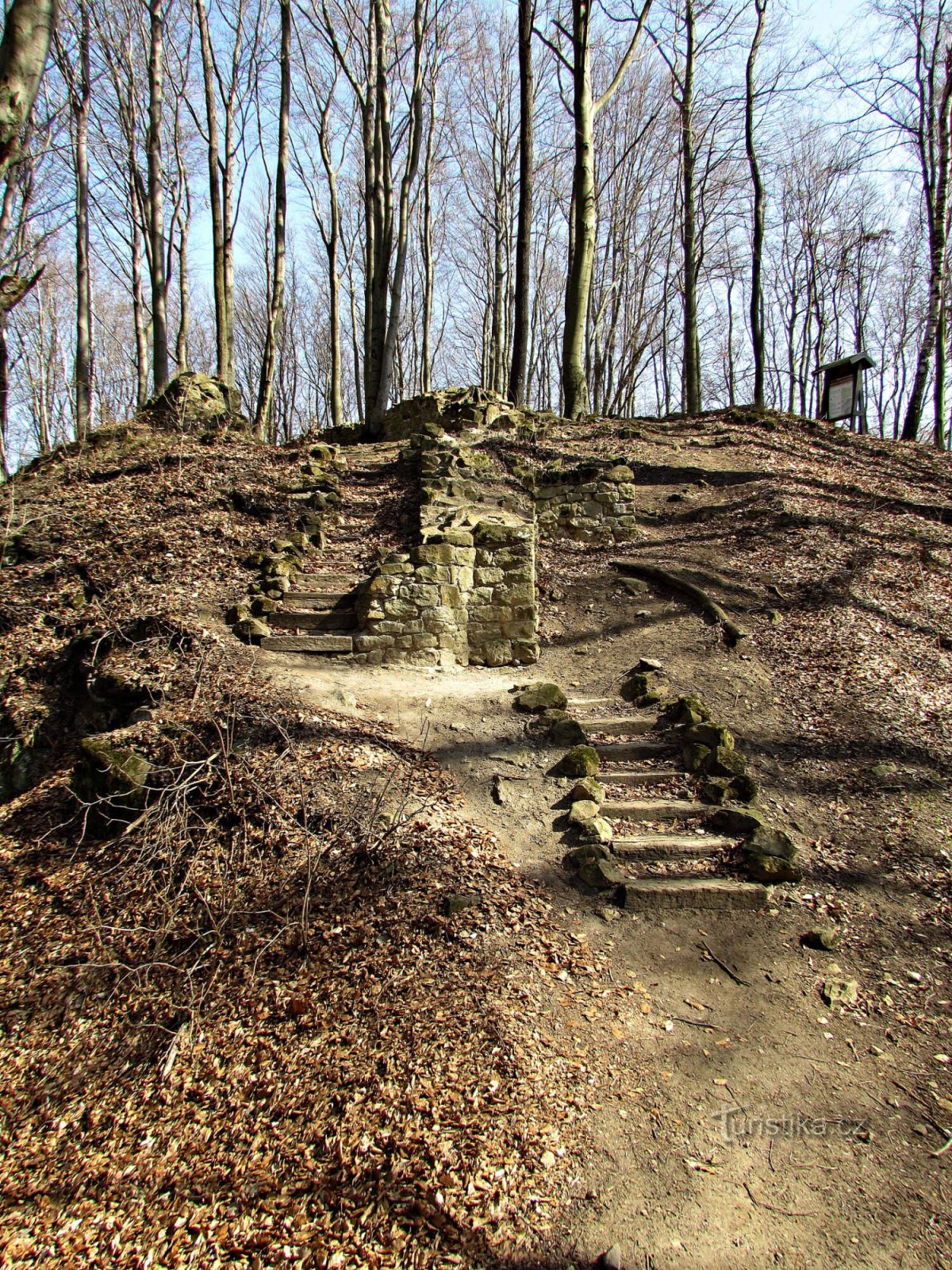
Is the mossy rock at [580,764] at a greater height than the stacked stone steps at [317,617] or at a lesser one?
lesser

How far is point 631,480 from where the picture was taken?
36.1ft

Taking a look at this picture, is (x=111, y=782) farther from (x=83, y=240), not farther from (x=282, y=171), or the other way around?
(x=83, y=240)

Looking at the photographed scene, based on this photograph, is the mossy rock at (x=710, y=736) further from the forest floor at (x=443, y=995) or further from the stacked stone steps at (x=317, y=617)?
the stacked stone steps at (x=317, y=617)

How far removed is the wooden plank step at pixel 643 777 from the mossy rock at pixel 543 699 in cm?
106

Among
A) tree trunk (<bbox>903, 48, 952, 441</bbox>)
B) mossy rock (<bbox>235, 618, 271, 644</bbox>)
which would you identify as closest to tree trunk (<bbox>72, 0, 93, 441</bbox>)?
mossy rock (<bbox>235, 618, 271, 644</bbox>)

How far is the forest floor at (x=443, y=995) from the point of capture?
2.59 m

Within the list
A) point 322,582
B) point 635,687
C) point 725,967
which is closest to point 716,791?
point 725,967

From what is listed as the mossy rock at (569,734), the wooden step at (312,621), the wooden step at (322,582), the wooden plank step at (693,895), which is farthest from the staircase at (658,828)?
the wooden step at (322,582)

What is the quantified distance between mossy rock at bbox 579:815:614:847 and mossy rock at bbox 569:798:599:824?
33mm

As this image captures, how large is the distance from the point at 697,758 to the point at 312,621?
15.5ft

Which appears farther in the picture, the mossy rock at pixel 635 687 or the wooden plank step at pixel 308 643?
the wooden plank step at pixel 308 643

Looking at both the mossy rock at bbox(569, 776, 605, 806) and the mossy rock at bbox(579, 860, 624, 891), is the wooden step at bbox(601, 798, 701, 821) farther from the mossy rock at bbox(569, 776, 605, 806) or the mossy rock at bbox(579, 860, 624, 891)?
the mossy rock at bbox(579, 860, 624, 891)

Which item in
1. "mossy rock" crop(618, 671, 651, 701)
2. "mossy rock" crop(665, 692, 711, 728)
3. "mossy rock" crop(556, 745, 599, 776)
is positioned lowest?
"mossy rock" crop(556, 745, 599, 776)

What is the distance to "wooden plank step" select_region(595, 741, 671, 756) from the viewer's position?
18.6 feet
